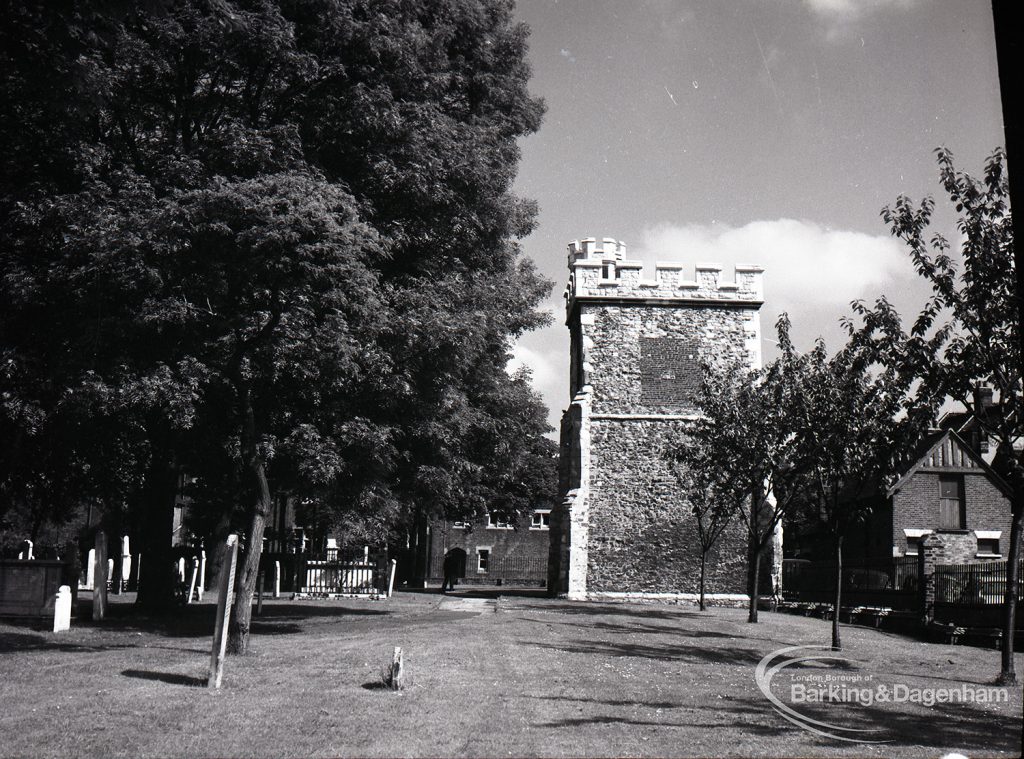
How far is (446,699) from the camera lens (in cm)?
850

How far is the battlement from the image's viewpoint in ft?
112

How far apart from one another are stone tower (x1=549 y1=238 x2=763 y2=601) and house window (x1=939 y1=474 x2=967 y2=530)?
10616mm

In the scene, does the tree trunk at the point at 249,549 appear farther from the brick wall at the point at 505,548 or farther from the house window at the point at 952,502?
the brick wall at the point at 505,548

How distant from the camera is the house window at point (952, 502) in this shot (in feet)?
124

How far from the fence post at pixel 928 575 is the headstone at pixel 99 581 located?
17.5 meters

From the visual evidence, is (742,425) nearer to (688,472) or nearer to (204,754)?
(688,472)

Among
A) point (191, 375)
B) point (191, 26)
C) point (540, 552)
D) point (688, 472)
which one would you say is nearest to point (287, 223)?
point (191, 375)

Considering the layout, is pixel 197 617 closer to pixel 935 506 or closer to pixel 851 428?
pixel 851 428

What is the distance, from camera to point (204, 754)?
628 centimetres

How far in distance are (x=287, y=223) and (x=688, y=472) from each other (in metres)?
21.0

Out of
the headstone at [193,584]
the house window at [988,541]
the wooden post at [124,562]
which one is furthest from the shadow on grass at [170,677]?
the house window at [988,541]

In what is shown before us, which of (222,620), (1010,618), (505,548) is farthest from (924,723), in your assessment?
(505,548)

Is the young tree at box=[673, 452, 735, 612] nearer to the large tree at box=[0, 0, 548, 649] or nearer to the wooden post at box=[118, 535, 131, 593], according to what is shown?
Answer: the large tree at box=[0, 0, 548, 649]

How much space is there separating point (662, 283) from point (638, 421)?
528 centimetres
